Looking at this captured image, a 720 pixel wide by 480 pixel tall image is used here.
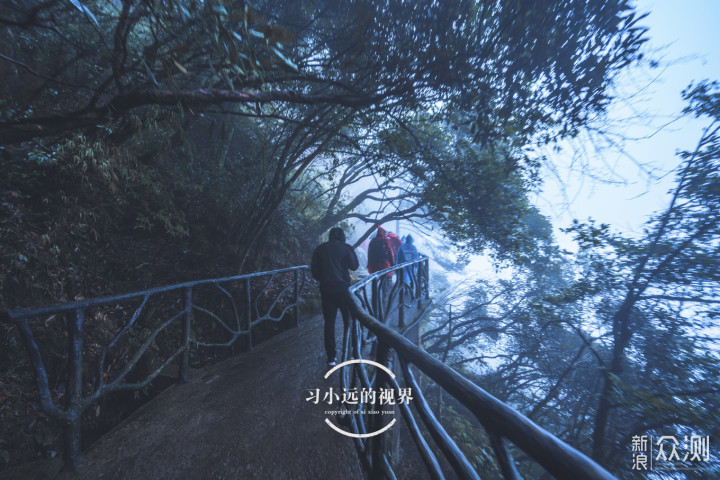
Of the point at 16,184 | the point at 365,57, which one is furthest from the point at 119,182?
the point at 365,57

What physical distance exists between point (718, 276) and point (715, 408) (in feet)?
7.87

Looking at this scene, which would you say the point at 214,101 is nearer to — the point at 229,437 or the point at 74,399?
the point at 74,399

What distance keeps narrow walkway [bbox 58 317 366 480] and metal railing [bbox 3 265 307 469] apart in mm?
296

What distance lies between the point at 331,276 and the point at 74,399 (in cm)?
242

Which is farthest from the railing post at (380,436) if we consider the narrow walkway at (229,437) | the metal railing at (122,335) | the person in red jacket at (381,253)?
the person in red jacket at (381,253)

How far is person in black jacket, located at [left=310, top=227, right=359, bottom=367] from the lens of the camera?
3531 millimetres

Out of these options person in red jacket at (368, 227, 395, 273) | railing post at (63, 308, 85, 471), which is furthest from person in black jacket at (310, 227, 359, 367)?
person in red jacket at (368, 227, 395, 273)

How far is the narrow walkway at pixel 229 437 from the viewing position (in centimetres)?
199

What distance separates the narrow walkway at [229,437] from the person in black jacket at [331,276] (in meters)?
0.53

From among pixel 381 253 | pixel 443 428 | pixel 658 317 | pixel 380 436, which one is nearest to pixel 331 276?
pixel 380 436

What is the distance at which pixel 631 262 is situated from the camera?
6402 millimetres

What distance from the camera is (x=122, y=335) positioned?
3035 mm

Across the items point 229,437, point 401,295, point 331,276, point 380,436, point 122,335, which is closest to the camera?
point 380,436

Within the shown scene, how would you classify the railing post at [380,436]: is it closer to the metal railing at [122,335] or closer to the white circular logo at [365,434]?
the white circular logo at [365,434]
